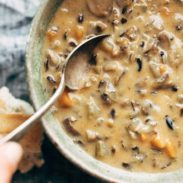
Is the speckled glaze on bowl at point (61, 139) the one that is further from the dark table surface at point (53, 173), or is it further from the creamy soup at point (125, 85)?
the dark table surface at point (53, 173)

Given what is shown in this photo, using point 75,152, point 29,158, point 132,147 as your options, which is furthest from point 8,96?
point 132,147

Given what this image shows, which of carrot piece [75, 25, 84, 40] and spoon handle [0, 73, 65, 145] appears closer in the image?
spoon handle [0, 73, 65, 145]

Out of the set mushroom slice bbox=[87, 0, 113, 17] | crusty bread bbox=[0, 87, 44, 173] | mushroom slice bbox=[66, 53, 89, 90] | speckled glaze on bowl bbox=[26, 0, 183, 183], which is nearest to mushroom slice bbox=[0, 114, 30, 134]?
crusty bread bbox=[0, 87, 44, 173]

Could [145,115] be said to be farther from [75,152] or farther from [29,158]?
[29,158]

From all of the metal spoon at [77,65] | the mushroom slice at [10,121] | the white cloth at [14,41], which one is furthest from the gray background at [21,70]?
the metal spoon at [77,65]

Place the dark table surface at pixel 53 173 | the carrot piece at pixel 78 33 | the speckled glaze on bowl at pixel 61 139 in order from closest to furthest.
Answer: the speckled glaze on bowl at pixel 61 139 → the carrot piece at pixel 78 33 → the dark table surface at pixel 53 173

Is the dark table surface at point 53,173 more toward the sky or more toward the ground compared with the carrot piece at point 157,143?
more toward the ground

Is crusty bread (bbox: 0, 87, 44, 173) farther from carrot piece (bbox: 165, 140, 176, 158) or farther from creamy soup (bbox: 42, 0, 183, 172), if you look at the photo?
carrot piece (bbox: 165, 140, 176, 158)
